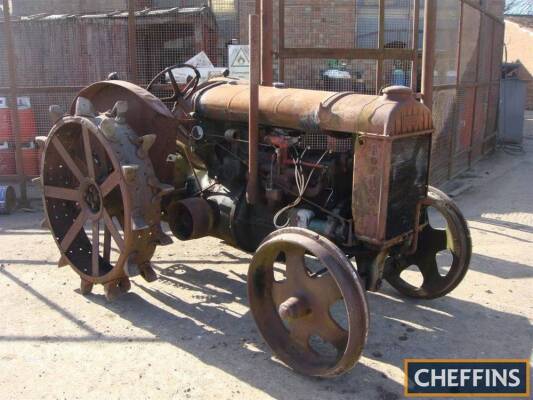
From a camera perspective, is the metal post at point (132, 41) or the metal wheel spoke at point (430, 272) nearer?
the metal wheel spoke at point (430, 272)

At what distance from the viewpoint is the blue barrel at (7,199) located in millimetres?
6402

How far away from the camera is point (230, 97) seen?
3.97 meters

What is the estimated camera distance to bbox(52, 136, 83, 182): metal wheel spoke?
4020mm

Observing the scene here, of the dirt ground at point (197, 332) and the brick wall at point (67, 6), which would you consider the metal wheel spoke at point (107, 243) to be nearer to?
the dirt ground at point (197, 332)

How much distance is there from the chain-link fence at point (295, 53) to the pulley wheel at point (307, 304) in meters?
3.37

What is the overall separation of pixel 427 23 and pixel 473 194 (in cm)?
326

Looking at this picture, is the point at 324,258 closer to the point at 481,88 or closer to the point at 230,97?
the point at 230,97

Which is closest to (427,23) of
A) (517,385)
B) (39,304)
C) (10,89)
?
(517,385)

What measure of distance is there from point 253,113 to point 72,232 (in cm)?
162

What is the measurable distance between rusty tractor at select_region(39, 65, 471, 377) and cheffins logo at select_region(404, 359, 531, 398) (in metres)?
0.43

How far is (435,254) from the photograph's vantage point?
4012mm

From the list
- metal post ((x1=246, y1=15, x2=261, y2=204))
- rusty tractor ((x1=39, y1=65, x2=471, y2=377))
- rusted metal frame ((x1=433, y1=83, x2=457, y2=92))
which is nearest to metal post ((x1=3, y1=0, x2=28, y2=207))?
rusty tractor ((x1=39, y1=65, x2=471, y2=377))

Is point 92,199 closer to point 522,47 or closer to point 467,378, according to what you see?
point 467,378

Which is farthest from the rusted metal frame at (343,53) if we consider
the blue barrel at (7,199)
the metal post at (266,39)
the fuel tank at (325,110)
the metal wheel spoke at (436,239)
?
the blue barrel at (7,199)
